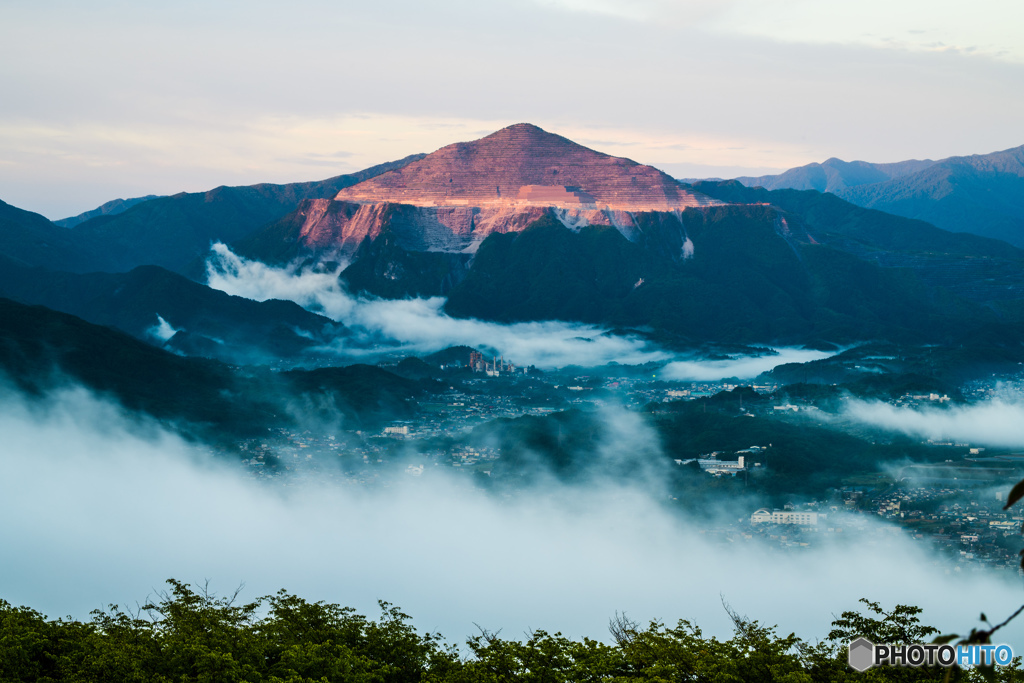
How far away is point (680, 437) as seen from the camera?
125 metres

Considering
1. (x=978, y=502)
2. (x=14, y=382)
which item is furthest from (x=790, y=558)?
(x=14, y=382)

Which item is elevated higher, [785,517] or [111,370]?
[111,370]

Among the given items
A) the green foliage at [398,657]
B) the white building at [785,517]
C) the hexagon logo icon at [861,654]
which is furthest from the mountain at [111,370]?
the hexagon logo icon at [861,654]

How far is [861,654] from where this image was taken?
30.3 meters

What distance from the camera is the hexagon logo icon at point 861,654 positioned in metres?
29.4

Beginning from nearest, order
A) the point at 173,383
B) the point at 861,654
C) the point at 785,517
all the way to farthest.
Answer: the point at 861,654 → the point at 785,517 → the point at 173,383

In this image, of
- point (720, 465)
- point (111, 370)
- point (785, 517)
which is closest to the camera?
point (785, 517)

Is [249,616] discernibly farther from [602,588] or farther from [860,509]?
[860,509]

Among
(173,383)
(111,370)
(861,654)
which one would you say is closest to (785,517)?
(861,654)

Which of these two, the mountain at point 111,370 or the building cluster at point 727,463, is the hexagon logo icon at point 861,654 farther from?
the mountain at point 111,370

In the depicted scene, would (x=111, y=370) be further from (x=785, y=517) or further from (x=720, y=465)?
(x=785, y=517)

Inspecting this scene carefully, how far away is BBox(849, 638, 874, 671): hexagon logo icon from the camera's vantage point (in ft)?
96.6

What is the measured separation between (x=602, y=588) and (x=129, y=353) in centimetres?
8111

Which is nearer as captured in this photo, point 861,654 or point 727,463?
point 861,654
